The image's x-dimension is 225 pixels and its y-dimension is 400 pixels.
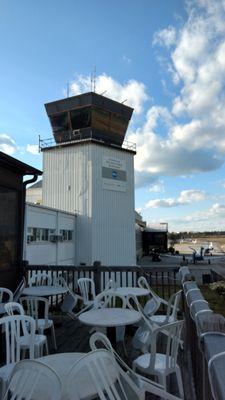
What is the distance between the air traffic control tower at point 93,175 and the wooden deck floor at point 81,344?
54.9 ft

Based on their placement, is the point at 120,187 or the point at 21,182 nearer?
the point at 21,182

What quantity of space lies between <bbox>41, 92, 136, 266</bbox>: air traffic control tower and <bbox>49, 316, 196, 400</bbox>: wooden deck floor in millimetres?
16731

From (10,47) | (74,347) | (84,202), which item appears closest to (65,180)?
(84,202)

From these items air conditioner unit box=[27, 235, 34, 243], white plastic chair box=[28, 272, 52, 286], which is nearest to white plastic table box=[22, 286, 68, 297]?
white plastic chair box=[28, 272, 52, 286]

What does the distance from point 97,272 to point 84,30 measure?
6361 millimetres

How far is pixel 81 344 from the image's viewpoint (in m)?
5.97

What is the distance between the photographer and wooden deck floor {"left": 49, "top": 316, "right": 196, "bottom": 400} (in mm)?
4227

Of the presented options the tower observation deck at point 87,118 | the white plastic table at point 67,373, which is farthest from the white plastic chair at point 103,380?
the tower observation deck at point 87,118

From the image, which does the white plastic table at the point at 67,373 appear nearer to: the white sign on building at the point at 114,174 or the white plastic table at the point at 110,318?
the white plastic table at the point at 110,318

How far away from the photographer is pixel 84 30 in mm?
10102

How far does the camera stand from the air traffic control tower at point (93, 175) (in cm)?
2466

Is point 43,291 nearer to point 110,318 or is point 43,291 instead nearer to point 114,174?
point 110,318

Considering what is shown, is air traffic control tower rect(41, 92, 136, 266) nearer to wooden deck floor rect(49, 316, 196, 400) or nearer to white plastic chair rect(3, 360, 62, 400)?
wooden deck floor rect(49, 316, 196, 400)

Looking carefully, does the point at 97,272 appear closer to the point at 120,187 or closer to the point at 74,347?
the point at 74,347
